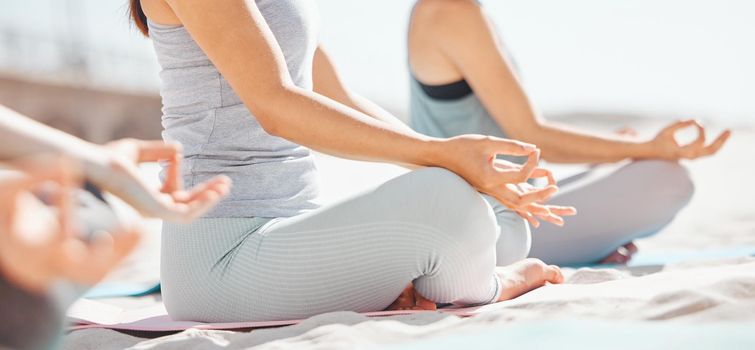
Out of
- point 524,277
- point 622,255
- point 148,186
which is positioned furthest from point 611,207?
point 148,186

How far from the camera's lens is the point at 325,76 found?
120 inches

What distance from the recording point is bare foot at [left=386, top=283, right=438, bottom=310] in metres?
2.38

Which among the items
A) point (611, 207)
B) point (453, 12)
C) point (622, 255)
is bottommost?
point (622, 255)

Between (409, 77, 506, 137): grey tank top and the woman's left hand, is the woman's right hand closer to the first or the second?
the woman's left hand

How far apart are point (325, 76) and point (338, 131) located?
0.90 meters

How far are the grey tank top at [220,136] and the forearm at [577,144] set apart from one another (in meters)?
1.30

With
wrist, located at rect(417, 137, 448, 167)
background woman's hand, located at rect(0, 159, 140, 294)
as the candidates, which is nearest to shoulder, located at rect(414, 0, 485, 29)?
wrist, located at rect(417, 137, 448, 167)

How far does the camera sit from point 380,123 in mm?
2232

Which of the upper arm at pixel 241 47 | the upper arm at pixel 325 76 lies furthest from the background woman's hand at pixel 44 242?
the upper arm at pixel 325 76

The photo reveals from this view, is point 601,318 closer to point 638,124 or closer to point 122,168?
point 122,168

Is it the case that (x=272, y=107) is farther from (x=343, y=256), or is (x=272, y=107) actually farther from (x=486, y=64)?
(x=486, y=64)

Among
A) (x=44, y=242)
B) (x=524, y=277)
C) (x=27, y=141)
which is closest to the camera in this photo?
(x=44, y=242)

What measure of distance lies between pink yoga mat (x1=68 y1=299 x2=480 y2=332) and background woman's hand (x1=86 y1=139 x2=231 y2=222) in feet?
2.31

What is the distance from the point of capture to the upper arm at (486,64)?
3.41m
